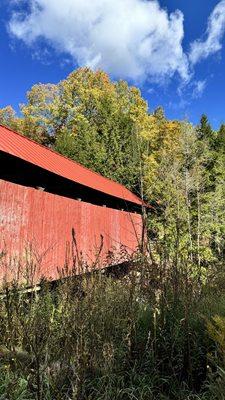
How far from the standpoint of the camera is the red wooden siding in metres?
7.71

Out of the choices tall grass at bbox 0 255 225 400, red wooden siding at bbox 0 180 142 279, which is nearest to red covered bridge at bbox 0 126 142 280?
red wooden siding at bbox 0 180 142 279

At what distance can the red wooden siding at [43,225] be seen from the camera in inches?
303

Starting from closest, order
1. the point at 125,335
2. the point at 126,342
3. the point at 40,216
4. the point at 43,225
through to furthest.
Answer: the point at 125,335 < the point at 126,342 < the point at 40,216 < the point at 43,225

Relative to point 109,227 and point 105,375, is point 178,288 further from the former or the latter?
point 109,227

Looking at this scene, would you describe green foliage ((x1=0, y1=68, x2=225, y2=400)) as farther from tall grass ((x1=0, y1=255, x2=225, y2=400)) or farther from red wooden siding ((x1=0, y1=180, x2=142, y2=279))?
red wooden siding ((x1=0, y1=180, x2=142, y2=279))

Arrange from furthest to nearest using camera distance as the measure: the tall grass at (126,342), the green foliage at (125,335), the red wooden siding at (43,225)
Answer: the red wooden siding at (43,225) → the tall grass at (126,342) → the green foliage at (125,335)

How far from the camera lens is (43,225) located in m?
9.15

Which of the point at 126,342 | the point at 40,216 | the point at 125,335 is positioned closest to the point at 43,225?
the point at 40,216

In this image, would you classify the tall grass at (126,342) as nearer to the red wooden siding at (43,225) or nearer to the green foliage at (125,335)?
the green foliage at (125,335)

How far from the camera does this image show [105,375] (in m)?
3.29

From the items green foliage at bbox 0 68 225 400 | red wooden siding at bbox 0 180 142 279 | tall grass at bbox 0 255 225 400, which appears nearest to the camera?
green foliage at bbox 0 68 225 400

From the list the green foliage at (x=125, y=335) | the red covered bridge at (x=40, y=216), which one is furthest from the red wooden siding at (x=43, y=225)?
the green foliage at (x=125, y=335)

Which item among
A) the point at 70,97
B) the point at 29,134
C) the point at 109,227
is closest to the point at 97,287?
the point at 109,227

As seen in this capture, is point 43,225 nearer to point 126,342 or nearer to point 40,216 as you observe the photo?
point 40,216
